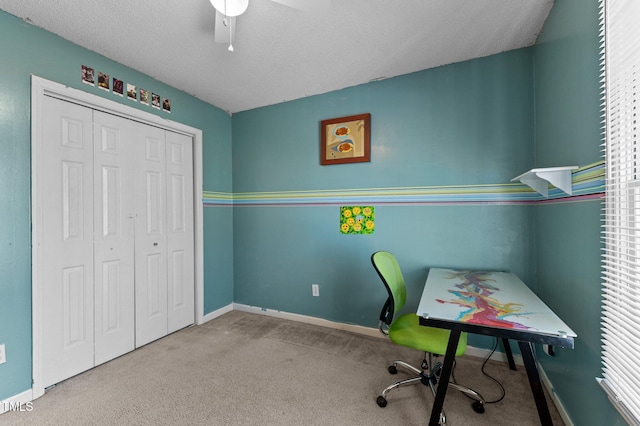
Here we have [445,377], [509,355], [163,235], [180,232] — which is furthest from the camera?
[180,232]

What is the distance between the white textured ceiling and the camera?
5.70ft

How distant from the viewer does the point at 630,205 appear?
42.2 inches

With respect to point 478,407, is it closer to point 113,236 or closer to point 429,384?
point 429,384

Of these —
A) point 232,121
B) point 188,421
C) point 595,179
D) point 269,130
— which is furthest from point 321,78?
point 188,421

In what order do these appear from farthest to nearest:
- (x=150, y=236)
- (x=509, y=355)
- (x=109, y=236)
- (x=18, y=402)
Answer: (x=150, y=236) < (x=109, y=236) < (x=509, y=355) < (x=18, y=402)

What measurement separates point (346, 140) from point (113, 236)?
7.61 feet

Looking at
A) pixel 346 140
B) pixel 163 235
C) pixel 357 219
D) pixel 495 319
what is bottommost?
pixel 495 319

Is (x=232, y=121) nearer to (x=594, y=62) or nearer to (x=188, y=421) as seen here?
(x=188, y=421)

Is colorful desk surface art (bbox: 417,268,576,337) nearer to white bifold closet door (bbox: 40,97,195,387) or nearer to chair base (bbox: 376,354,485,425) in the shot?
chair base (bbox: 376,354,485,425)

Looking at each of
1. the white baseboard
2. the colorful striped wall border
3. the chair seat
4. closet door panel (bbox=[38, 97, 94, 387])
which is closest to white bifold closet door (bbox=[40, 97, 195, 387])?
closet door panel (bbox=[38, 97, 94, 387])

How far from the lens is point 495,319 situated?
128 cm

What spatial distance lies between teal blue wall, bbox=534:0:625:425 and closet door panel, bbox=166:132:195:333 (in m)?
3.21

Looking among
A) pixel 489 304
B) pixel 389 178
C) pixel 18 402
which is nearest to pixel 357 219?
pixel 389 178

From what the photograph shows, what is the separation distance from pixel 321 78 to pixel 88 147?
207 cm
